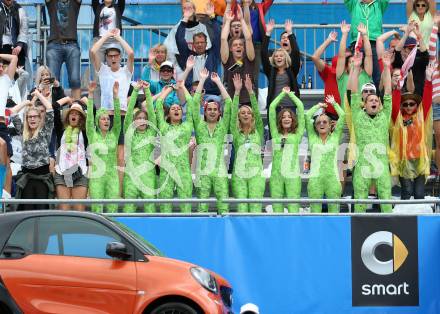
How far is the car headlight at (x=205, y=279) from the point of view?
11.7 meters

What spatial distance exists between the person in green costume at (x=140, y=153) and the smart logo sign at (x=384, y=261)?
275cm

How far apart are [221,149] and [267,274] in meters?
1.94

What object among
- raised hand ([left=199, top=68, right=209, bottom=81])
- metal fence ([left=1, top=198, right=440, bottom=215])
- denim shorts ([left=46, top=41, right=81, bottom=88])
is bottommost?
metal fence ([left=1, top=198, right=440, bottom=215])

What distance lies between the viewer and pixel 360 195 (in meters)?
15.4

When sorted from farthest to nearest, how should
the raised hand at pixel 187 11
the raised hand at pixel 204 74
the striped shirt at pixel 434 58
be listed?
the raised hand at pixel 187 11
the striped shirt at pixel 434 58
the raised hand at pixel 204 74

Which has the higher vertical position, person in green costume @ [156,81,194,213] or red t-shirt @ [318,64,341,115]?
red t-shirt @ [318,64,341,115]

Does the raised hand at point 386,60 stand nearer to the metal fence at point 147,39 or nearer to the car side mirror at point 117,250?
the metal fence at point 147,39

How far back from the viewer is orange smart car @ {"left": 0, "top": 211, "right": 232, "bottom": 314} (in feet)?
37.0

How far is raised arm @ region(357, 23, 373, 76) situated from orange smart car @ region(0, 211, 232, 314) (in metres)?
6.67

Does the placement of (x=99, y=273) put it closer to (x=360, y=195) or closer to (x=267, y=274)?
(x=267, y=274)

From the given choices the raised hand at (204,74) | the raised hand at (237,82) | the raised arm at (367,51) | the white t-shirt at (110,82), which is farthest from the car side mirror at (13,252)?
the raised arm at (367,51)

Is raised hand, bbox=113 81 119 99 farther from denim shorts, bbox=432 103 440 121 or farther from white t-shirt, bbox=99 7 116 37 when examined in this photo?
denim shorts, bbox=432 103 440 121

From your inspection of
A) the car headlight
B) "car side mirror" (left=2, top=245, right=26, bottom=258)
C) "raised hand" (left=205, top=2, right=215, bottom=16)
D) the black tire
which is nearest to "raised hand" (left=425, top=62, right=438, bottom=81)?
"raised hand" (left=205, top=2, right=215, bottom=16)

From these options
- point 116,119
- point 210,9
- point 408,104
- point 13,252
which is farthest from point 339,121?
point 13,252
